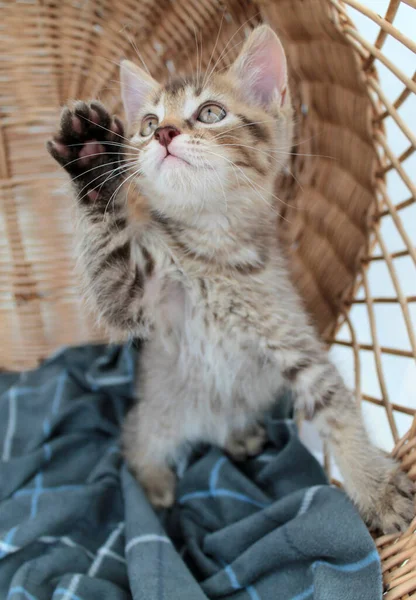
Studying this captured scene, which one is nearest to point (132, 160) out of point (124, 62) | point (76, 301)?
point (124, 62)

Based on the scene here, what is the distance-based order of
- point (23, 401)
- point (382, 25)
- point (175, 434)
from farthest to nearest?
point (23, 401) → point (175, 434) → point (382, 25)

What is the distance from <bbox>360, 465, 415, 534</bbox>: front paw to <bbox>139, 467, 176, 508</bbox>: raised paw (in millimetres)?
508

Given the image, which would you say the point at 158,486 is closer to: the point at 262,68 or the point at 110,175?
the point at 110,175

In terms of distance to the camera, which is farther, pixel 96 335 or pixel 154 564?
pixel 96 335

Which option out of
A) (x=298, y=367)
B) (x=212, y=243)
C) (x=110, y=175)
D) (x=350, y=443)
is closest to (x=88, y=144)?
(x=110, y=175)

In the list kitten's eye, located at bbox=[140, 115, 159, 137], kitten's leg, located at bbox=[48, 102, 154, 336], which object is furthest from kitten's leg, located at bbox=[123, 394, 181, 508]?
kitten's eye, located at bbox=[140, 115, 159, 137]

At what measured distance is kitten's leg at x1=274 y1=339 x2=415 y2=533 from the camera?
0.89 m

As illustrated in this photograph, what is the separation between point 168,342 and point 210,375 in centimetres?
12

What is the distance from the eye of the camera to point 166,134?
0.86 m

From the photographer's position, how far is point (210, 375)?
1.11m

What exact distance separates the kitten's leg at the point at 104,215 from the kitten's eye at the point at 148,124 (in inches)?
3.8

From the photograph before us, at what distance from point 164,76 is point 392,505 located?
48.1 inches

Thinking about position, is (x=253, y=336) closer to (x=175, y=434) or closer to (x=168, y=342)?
(x=168, y=342)

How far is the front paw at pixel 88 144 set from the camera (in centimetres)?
86
